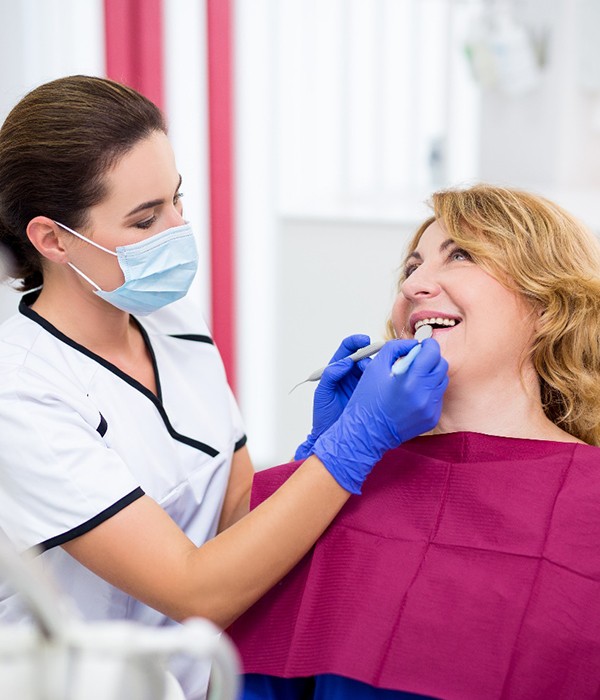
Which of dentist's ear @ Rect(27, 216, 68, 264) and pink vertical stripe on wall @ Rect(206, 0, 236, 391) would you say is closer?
dentist's ear @ Rect(27, 216, 68, 264)

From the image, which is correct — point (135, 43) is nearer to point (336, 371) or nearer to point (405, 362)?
point (336, 371)

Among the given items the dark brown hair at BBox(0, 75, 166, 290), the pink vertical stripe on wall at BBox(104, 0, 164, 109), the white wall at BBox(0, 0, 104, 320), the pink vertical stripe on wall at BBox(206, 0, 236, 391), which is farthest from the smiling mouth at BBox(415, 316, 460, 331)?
the pink vertical stripe on wall at BBox(206, 0, 236, 391)

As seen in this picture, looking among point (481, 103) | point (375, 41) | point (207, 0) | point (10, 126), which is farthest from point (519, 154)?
point (10, 126)

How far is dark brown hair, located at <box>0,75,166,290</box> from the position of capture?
139 centimetres

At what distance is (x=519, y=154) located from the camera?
3242mm

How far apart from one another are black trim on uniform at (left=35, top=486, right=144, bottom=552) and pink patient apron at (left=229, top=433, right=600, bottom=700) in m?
0.26

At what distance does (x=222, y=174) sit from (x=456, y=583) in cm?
196

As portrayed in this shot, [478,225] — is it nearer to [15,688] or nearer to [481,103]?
[15,688]

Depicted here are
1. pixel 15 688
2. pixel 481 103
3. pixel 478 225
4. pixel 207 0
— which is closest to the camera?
pixel 15 688

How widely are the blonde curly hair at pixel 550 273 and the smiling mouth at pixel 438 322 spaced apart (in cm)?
9

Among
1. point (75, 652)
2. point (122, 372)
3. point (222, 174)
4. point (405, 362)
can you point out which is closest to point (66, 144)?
point (122, 372)

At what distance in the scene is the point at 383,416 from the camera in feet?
4.18

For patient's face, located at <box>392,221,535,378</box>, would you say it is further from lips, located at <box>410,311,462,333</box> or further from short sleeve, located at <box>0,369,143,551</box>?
short sleeve, located at <box>0,369,143,551</box>

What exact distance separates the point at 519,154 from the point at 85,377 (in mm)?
2229
